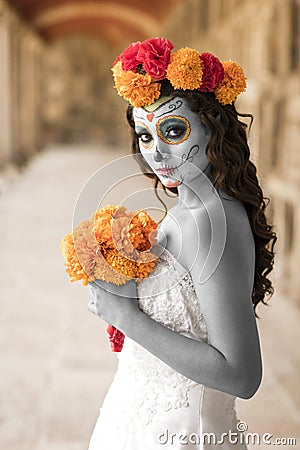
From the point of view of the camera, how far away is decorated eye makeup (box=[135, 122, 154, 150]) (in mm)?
1914

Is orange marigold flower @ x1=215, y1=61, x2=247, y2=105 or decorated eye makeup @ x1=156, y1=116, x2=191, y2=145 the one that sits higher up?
orange marigold flower @ x1=215, y1=61, x2=247, y2=105

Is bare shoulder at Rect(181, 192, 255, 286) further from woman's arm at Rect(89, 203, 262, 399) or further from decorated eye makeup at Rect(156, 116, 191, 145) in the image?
decorated eye makeup at Rect(156, 116, 191, 145)

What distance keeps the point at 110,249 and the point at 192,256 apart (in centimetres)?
22

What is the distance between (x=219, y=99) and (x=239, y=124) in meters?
0.10

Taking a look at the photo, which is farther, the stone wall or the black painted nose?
the stone wall

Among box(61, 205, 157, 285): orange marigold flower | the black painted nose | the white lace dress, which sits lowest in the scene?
the white lace dress

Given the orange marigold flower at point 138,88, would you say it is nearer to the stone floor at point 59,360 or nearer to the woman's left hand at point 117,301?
the woman's left hand at point 117,301

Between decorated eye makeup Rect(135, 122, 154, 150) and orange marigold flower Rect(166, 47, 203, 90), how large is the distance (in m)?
0.15

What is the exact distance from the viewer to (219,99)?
6.22 ft

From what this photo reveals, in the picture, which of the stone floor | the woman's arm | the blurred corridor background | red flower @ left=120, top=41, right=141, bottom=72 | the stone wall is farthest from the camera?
the stone wall

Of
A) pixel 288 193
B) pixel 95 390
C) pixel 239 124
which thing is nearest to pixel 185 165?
pixel 239 124

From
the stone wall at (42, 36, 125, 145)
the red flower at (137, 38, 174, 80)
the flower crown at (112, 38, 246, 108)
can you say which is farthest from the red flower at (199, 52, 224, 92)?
the stone wall at (42, 36, 125, 145)

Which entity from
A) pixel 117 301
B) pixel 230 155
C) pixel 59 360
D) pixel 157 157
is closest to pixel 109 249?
pixel 117 301

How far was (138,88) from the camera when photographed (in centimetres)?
184
